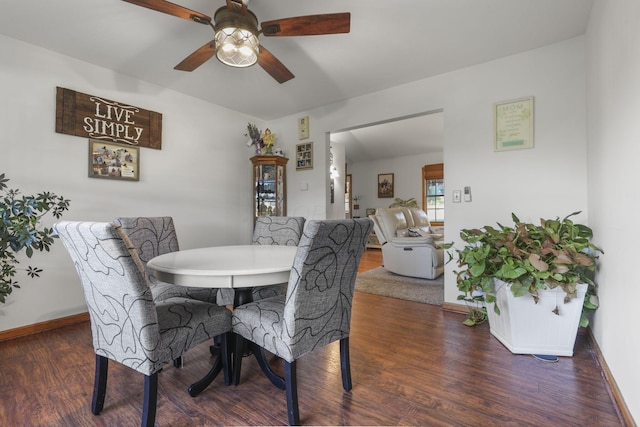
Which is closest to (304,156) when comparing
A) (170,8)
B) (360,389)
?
(170,8)

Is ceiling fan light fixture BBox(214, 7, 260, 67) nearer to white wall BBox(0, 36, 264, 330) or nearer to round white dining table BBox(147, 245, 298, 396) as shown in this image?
round white dining table BBox(147, 245, 298, 396)

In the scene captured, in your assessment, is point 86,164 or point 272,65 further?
point 86,164

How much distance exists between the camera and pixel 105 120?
8.82 feet

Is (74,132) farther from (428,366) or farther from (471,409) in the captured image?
(471,409)

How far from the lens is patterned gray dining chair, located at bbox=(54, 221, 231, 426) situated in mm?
1069

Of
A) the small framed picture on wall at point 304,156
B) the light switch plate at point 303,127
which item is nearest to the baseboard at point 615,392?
the small framed picture on wall at point 304,156

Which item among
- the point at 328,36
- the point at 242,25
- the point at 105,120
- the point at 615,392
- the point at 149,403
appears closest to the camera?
the point at 149,403

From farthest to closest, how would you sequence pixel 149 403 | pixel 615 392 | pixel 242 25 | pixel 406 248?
pixel 406 248 < pixel 242 25 < pixel 615 392 < pixel 149 403

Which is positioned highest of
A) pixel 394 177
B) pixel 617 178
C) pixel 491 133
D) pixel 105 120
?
pixel 394 177

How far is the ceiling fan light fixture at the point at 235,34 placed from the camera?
1636 millimetres

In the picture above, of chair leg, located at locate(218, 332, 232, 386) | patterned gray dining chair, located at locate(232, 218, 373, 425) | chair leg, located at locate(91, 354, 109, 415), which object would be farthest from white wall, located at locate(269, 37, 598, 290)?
chair leg, located at locate(91, 354, 109, 415)

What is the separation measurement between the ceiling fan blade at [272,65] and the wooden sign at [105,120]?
1.58m

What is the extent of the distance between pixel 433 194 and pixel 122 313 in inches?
285

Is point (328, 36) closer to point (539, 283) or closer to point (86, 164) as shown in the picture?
point (539, 283)
